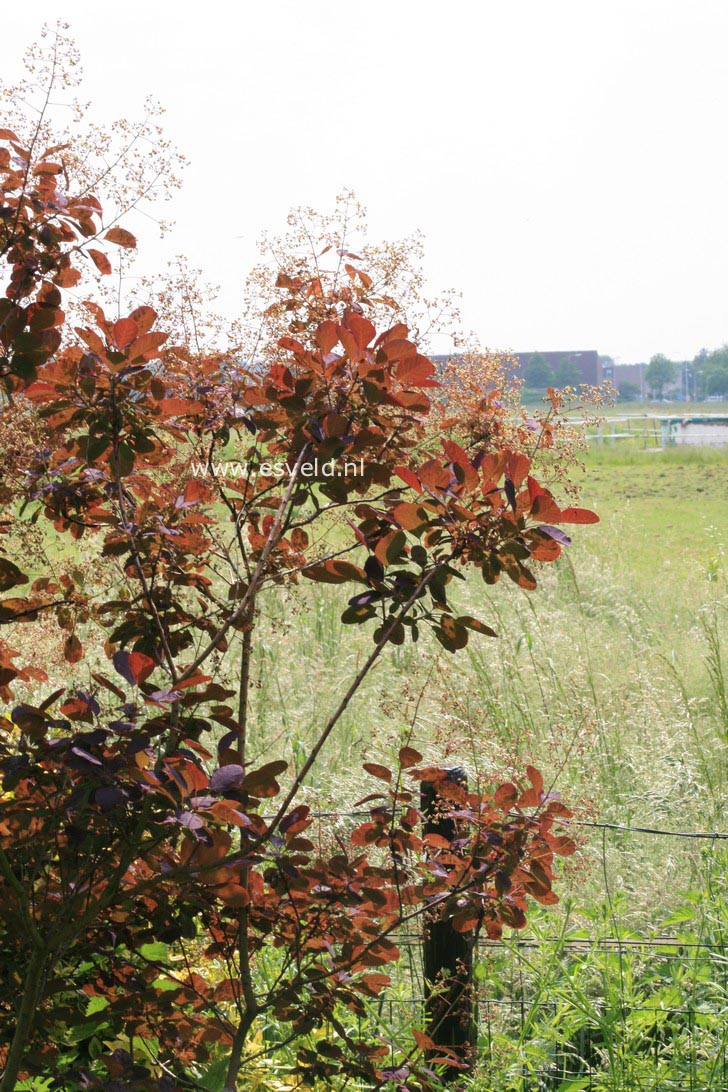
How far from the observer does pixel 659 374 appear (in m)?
90.3

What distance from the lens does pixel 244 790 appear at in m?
1.17

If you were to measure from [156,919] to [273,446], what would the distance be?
705 millimetres

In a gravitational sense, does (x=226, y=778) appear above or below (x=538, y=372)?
below

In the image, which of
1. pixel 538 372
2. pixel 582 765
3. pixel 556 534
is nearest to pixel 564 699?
pixel 582 765

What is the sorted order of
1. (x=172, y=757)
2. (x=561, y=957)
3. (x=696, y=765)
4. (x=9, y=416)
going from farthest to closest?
(x=696, y=765) → (x=561, y=957) → (x=9, y=416) → (x=172, y=757)

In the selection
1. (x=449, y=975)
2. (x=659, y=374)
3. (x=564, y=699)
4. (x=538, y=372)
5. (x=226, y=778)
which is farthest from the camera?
(x=659, y=374)

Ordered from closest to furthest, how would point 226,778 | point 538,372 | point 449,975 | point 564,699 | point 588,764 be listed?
point 226,778 → point 449,975 → point 588,764 → point 564,699 → point 538,372

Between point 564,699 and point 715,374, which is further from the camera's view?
point 715,374

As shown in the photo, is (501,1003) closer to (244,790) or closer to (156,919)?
(156,919)

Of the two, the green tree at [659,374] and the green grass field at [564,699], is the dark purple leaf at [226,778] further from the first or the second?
the green tree at [659,374]

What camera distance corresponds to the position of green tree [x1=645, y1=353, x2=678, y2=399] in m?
88.9

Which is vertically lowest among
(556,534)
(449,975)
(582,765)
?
(582,765)

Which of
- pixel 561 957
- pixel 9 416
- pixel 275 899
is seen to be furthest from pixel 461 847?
pixel 9 416

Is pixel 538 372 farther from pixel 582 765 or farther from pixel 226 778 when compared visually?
pixel 226 778
